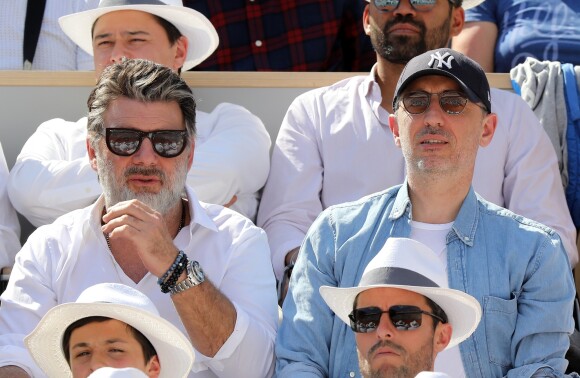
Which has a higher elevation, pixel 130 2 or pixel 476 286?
pixel 130 2

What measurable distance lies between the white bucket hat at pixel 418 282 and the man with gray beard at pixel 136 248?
1.46ft

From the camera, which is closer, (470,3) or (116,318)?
(116,318)

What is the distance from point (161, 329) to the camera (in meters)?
3.35

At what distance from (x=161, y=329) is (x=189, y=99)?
1.06 m

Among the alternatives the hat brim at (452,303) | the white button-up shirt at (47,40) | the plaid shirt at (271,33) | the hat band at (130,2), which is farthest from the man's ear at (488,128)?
the white button-up shirt at (47,40)

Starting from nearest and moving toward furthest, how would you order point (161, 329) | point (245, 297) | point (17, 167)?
point (161, 329) < point (245, 297) < point (17, 167)

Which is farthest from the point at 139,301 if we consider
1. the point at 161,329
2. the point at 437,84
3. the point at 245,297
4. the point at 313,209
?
the point at 313,209

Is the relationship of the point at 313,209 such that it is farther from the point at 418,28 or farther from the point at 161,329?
the point at 161,329

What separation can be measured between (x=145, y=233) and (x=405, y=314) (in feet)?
2.56

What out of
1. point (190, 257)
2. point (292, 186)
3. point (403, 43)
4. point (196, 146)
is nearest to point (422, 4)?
point (403, 43)

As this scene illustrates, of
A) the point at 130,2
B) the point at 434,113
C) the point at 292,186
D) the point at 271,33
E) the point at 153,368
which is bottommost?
the point at 292,186

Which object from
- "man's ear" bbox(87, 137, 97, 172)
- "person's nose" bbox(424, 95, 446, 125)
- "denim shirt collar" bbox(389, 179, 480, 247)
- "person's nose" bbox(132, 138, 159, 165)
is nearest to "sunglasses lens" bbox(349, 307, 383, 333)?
"denim shirt collar" bbox(389, 179, 480, 247)

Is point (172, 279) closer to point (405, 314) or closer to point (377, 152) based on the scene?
point (405, 314)

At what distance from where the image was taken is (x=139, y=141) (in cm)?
405
